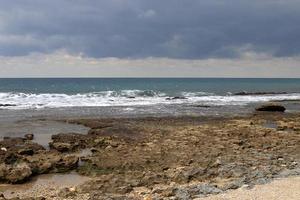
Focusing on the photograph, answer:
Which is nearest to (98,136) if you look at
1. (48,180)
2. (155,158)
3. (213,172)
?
(155,158)

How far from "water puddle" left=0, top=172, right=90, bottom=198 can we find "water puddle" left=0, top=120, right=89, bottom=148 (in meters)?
Answer: 6.39

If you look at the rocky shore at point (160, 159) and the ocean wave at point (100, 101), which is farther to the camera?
the ocean wave at point (100, 101)

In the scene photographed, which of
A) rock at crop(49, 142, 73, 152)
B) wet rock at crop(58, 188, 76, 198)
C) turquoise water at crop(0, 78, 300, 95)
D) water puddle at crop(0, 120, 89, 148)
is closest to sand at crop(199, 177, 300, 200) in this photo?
wet rock at crop(58, 188, 76, 198)

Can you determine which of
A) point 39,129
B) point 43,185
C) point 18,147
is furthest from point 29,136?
point 43,185

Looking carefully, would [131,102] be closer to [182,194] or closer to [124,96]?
[124,96]

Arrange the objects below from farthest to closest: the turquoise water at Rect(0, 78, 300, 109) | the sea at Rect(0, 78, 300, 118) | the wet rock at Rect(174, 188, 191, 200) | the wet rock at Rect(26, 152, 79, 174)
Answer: the turquoise water at Rect(0, 78, 300, 109) < the sea at Rect(0, 78, 300, 118) < the wet rock at Rect(26, 152, 79, 174) < the wet rock at Rect(174, 188, 191, 200)

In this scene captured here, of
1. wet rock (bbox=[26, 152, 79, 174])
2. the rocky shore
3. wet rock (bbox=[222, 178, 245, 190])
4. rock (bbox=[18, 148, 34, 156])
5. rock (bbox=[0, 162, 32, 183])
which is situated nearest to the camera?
wet rock (bbox=[222, 178, 245, 190])

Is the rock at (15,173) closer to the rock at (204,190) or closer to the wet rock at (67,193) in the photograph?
the wet rock at (67,193)

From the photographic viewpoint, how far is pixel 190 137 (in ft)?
67.4

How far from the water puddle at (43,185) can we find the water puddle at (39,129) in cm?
639

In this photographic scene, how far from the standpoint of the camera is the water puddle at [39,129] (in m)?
22.7

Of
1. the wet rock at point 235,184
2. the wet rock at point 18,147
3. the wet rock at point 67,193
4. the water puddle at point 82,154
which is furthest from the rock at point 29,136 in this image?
the wet rock at point 235,184

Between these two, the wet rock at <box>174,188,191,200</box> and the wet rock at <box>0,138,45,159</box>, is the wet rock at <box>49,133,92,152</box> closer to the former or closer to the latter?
the wet rock at <box>0,138,45,159</box>

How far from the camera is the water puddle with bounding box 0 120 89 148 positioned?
22.7 meters
